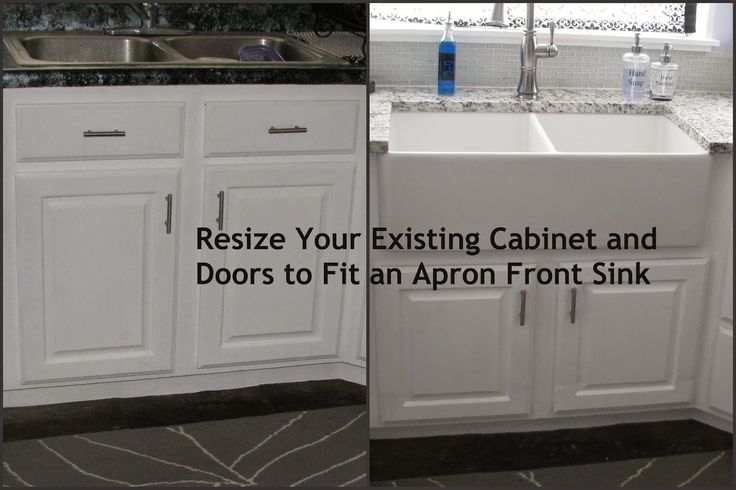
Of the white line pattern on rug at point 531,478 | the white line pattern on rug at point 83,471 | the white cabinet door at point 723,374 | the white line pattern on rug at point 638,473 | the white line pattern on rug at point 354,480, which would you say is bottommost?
the white line pattern on rug at point 531,478

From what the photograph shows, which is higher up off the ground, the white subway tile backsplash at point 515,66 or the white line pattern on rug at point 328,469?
the white subway tile backsplash at point 515,66

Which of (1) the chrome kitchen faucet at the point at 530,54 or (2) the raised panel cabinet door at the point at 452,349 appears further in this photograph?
(1) the chrome kitchen faucet at the point at 530,54

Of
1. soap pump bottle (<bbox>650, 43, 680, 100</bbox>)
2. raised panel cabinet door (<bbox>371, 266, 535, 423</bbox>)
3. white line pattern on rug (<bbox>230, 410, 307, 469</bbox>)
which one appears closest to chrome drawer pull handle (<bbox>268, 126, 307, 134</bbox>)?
raised panel cabinet door (<bbox>371, 266, 535, 423</bbox>)

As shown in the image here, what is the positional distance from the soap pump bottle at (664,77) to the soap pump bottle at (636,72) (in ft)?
0.08

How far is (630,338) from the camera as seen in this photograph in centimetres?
227

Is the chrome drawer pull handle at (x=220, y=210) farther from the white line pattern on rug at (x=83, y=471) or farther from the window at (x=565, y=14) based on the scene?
the window at (x=565, y=14)

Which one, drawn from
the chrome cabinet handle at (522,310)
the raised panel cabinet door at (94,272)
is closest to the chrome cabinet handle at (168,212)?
the raised panel cabinet door at (94,272)

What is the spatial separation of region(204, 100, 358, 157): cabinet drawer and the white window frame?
70 cm

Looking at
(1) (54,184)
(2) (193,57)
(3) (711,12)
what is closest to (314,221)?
(1) (54,184)

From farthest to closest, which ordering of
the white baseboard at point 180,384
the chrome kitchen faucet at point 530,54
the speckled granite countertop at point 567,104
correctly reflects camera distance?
the chrome kitchen faucet at point 530,54 < the speckled granite countertop at point 567,104 < the white baseboard at point 180,384

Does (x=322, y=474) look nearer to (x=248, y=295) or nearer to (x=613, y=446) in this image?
(x=248, y=295)

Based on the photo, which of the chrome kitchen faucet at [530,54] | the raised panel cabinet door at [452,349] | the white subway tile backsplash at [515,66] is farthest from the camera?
the white subway tile backsplash at [515,66]

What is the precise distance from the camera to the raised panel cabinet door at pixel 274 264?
6.49 feet

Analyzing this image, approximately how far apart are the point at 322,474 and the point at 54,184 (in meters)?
0.74
